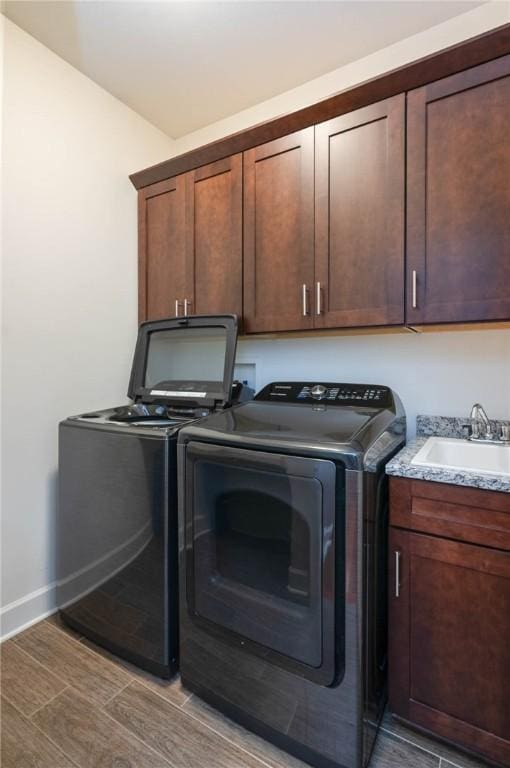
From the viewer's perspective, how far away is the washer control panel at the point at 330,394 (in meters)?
1.57

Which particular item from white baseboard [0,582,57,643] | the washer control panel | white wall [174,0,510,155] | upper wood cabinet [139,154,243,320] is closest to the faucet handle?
the washer control panel

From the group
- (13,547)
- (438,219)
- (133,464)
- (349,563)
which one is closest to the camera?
(349,563)

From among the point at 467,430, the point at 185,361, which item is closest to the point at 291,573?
the point at 467,430

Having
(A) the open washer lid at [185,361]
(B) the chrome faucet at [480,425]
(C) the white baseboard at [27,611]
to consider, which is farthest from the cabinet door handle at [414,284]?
(C) the white baseboard at [27,611]

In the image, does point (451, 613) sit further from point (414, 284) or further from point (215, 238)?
point (215, 238)

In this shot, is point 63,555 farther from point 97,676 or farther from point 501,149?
point 501,149

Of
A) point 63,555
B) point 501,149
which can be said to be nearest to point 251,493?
point 63,555

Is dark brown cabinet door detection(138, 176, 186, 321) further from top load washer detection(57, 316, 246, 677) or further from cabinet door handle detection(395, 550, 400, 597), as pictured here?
cabinet door handle detection(395, 550, 400, 597)

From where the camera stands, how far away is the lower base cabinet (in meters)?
1.05

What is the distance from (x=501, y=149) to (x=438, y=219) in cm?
27

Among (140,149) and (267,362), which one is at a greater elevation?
(140,149)

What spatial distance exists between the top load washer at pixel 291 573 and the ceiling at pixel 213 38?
5.76 ft

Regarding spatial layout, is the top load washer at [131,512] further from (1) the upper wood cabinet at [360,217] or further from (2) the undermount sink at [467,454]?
(2) the undermount sink at [467,454]

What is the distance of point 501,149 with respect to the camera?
124cm
